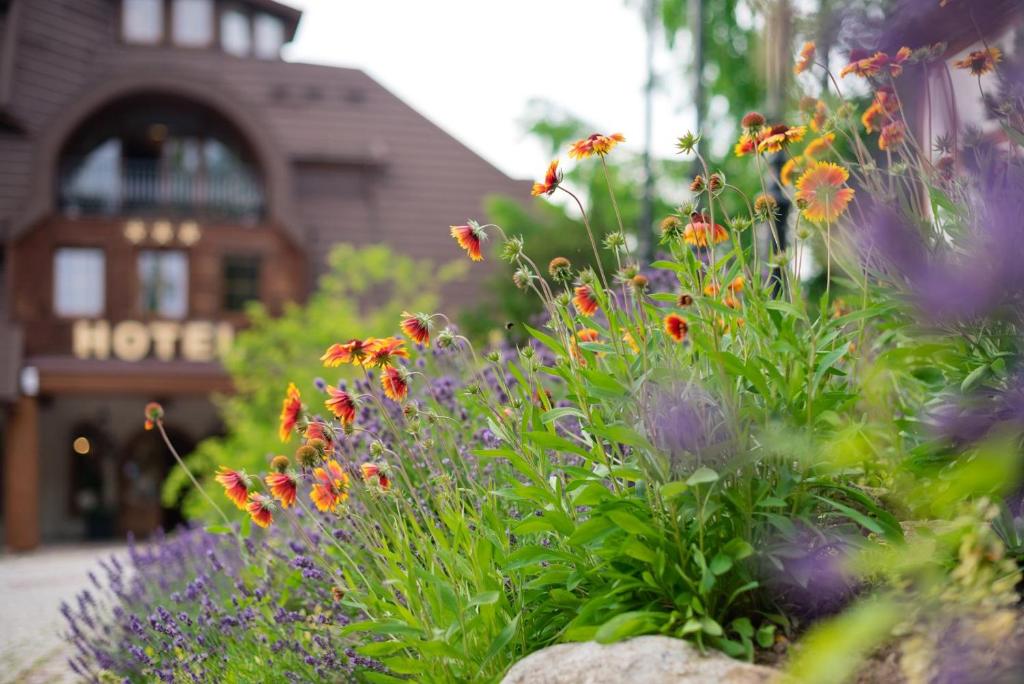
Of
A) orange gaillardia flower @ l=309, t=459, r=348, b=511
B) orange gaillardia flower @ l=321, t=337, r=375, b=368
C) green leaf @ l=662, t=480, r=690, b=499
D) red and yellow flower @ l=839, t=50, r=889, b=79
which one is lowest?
orange gaillardia flower @ l=309, t=459, r=348, b=511

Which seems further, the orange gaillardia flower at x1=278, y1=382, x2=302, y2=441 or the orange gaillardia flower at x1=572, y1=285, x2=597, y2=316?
the orange gaillardia flower at x1=278, y1=382, x2=302, y2=441

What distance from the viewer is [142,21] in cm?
2086

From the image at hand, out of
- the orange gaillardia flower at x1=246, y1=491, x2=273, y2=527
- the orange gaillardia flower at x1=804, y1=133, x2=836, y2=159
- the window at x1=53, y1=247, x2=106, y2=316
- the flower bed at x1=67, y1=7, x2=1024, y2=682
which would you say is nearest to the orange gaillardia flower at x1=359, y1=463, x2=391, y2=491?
the flower bed at x1=67, y1=7, x2=1024, y2=682

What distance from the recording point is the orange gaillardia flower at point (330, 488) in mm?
3414

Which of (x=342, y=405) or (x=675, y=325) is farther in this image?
(x=342, y=405)

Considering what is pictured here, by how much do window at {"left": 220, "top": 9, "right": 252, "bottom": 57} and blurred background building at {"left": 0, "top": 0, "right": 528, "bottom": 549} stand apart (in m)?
0.03

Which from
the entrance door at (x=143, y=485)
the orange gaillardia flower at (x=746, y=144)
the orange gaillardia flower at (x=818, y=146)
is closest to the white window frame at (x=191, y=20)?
the entrance door at (x=143, y=485)

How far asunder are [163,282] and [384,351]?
17.2 m

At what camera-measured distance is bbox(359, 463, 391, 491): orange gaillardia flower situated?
10.6ft

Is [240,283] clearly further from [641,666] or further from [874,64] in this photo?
[641,666]

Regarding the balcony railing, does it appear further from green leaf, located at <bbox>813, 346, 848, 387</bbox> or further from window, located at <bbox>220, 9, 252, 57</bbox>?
green leaf, located at <bbox>813, 346, 848, 387</bbox>

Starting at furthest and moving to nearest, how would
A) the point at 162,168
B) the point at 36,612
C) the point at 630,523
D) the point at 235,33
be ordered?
1. the point at 235,33
2. the point at 162,168
3. the point at 36,612
4. the point at 630,523

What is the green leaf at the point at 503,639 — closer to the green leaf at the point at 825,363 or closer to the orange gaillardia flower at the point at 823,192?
the green leaf at the point at 825,363

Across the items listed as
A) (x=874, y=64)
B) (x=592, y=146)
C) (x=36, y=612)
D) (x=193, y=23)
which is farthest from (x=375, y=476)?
(x=193, y=23)
